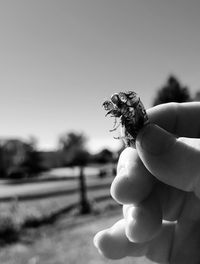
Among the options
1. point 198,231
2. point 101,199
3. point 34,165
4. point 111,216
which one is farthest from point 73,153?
point 34,165

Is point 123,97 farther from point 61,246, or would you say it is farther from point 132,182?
point 61,246

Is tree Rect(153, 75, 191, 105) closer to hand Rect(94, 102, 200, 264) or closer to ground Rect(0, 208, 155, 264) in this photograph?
ground Rect(0, 208, 155, 264)

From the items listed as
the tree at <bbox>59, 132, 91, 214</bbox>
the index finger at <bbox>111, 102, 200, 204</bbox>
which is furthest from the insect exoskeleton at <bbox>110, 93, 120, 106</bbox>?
Result: the tree at <bbox>59, 132, 91, 214</bbox>

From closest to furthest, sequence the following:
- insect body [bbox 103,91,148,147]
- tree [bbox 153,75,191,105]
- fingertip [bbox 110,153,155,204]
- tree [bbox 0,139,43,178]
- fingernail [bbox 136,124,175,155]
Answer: insect body [bbox 103,91,148,147] < fingernail [bbox 136,124,175,155] < fingertip [bbox 110,153,155,204] < tree [bbox 153,75,191,105] < tree [bbox 0,139,43,178]

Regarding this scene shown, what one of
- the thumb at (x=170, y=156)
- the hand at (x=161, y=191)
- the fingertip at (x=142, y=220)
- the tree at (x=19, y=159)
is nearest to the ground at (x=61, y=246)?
the hand at (x=161, y=191)

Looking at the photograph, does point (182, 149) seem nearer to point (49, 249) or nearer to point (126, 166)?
point (126, 166)

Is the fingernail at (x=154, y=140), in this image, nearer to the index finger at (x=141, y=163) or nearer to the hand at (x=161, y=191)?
the hand at (x=161, y=191)
